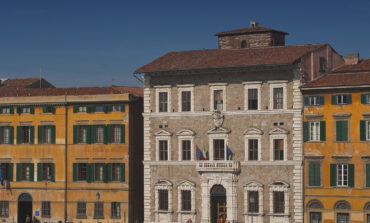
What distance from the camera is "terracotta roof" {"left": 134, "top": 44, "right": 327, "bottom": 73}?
2559 inches

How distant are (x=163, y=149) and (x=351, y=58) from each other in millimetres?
15168

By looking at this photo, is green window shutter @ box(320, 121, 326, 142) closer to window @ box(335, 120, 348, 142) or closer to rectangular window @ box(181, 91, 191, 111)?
window @ box(335, 120, 348, 142)

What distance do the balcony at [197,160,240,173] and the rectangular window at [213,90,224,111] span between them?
386 centimetres

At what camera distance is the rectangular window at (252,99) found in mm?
65062

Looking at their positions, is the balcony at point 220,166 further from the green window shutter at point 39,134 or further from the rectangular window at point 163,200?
the green window shutter at point 39,134

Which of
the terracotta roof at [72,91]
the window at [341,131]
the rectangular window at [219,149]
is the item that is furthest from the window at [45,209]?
the window at [341,131]

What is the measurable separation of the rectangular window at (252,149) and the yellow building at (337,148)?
3744 millimetres

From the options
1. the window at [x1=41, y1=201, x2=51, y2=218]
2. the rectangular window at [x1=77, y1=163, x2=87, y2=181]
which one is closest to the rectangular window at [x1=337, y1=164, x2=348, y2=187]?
the rectangular window at [x1=77, y1=163, x2=87, y2=181]

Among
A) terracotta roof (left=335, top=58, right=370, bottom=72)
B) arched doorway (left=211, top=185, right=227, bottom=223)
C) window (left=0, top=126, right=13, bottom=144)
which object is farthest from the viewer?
window (left=0, top=126, right=13, bottom=144)

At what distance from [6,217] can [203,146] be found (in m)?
17.3

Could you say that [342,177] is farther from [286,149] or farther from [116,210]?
[116,210]

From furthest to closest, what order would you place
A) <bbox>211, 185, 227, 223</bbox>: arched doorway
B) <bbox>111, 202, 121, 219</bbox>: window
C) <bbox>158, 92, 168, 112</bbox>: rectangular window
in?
<bbox>111, 202, 121, 219</bbox>: window, <bbox>158, 92, 168, 112</bbox>: rectangular window, <bbox>211, 185, 227, 223</bbox>: arched doorway

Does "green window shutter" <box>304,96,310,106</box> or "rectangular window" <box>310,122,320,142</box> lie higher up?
"green window shutter" <box>304,96,310,106</box>

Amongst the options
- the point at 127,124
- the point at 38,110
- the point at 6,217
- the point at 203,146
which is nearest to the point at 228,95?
the point at 203,146
